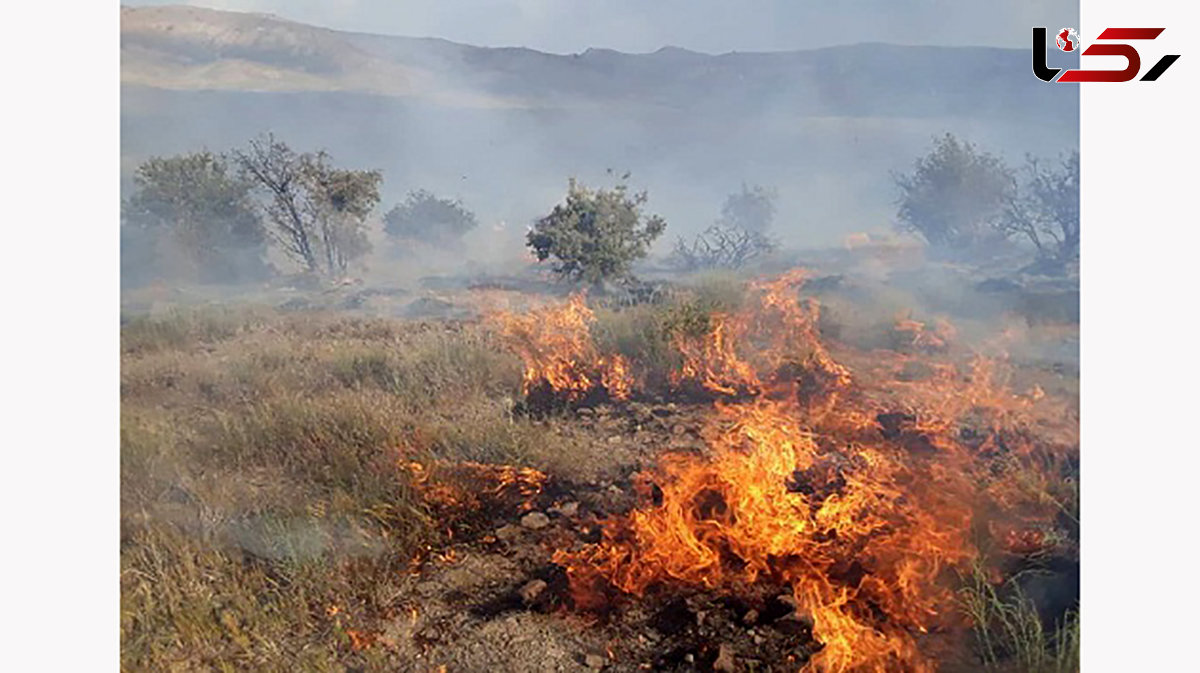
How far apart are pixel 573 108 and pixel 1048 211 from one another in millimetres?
1727

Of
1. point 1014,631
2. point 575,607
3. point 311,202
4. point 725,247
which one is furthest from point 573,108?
point 1014,631

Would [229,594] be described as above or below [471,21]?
below

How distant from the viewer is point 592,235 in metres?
3.37

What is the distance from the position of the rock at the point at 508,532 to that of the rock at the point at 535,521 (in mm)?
33

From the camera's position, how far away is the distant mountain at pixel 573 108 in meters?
3.19
